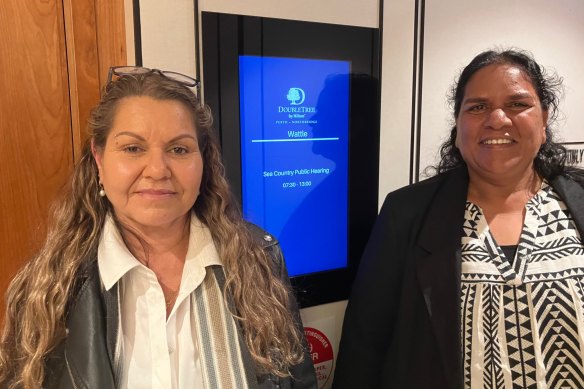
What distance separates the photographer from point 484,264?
1.56 m

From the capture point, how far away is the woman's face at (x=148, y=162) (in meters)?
1.24

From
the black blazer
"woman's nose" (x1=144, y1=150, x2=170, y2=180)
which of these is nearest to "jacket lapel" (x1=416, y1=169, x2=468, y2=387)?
the black blazer

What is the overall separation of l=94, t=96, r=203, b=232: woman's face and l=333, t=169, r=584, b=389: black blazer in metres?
0.76

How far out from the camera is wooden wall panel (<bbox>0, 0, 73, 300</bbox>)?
1.47m

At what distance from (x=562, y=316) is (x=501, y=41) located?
55.1 inches

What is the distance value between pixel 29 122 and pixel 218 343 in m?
0.88

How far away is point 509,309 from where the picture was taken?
149 centimetres

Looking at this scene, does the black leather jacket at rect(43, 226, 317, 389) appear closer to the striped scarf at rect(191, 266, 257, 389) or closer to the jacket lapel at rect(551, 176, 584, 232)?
the striped scarf at rect(191, 266, 257, 389)

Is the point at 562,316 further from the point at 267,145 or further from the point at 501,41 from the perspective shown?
the point at 501,41

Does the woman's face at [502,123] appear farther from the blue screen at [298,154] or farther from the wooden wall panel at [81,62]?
the wooden wall panel at [81,62]

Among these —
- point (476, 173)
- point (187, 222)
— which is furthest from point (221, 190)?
point (476, 173)

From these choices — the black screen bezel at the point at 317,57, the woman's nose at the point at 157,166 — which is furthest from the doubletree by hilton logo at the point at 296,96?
the woman's nose at the point at 157,166

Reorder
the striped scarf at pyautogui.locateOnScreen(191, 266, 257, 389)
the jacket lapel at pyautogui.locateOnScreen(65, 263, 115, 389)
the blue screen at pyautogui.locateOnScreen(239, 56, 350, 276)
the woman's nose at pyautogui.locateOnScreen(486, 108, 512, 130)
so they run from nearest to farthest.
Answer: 1. the jacket lapel at pyautogui.locateOnScreen(65, 263, 115, 389)
2. the striped scarf at pyautogui.locateOnScreen(191, 266, 257, 389)
3. the woman's nose at pyautogui.locateOnScreen(486, 108, 512, 130)
4. the blue screen at pyautogui.locateOnScreen(239, 56, 350, 276)

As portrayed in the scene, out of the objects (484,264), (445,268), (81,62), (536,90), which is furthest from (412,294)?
(81,62)
